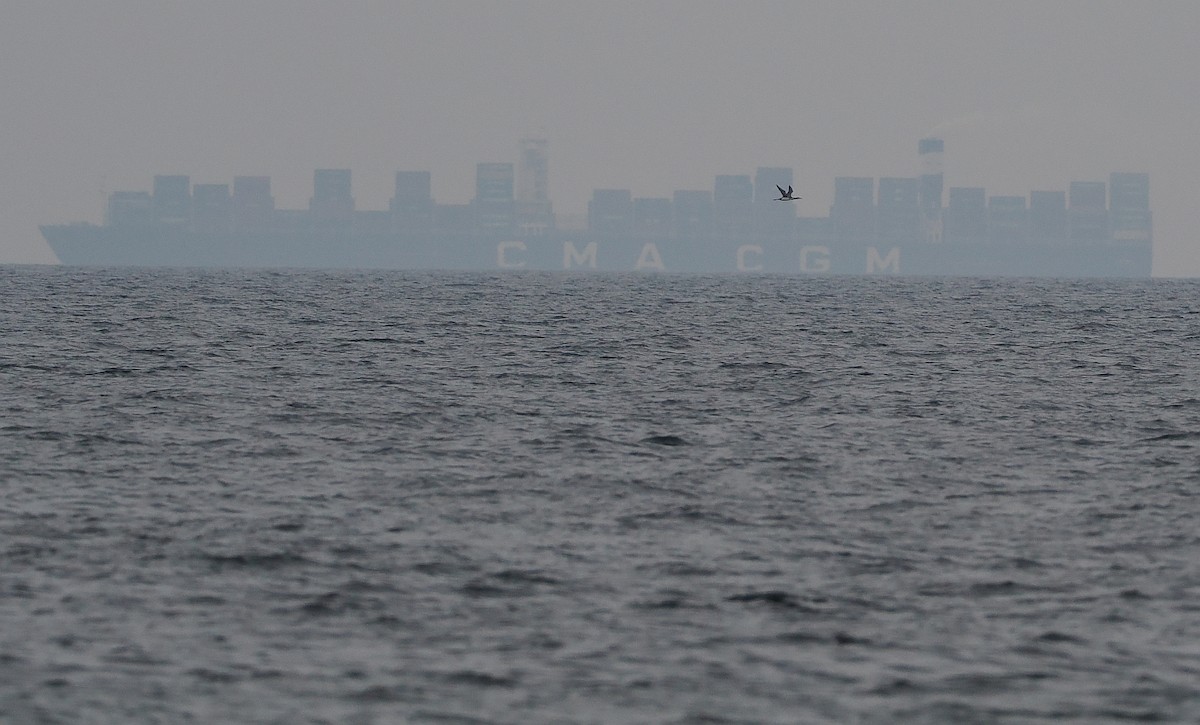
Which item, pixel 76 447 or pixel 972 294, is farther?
pixel 972 294

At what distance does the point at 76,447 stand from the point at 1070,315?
59.2 metres

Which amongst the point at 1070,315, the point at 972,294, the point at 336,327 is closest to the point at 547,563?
the point at 336,327

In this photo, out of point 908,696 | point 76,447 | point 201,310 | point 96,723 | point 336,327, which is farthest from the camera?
point 201,310

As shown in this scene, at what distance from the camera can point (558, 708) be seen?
47.9ft

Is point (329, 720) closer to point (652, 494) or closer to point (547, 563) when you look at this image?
point (547, 563)

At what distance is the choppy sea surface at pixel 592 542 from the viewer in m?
15.2

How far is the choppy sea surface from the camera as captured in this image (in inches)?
598

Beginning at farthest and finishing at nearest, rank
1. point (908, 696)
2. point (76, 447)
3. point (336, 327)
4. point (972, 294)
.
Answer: point (972, 294), point (336, 327), point (76, 447), point (908, 696)

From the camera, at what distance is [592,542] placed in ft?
69.6

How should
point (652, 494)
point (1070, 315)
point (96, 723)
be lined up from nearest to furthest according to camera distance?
point (96, 723) → point (652, 494) → point (1070, 315)

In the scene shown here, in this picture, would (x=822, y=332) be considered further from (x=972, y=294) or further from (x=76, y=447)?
(x=972, y=294)

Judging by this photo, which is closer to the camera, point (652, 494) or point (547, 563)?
point (547, 563)

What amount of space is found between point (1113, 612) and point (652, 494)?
8.18 m

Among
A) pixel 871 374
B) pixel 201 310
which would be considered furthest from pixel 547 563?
pixel 201 310
